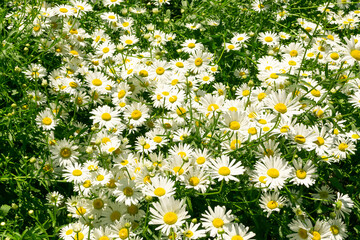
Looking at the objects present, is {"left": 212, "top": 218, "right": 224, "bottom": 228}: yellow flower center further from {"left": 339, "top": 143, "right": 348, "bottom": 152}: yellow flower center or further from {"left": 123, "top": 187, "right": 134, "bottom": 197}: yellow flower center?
{"left": 339, "top": 143, "right": 348, "bottom": 152}: yellow flower center

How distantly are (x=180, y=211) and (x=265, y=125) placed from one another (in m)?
0.91

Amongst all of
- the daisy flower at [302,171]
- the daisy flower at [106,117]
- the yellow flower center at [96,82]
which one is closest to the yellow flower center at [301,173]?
the daisy flower at [302,171]

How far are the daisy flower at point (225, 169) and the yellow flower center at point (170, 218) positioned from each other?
39 centimetres

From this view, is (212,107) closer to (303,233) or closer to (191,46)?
(191,46)

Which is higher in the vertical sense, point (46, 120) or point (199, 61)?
point (199, 61)

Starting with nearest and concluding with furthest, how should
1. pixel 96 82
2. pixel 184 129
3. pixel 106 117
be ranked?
pixel 184 129, pixel 106 117, pixel 96 82

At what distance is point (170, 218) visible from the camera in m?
2.12

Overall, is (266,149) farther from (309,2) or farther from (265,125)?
(309,2)

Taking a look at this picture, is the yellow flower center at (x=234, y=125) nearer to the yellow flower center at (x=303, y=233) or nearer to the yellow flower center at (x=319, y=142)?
the yellow flower center at (x=319, y=142)

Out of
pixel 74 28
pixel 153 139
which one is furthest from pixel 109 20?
pixel 153 139

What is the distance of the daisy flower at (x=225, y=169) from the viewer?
7.63ft

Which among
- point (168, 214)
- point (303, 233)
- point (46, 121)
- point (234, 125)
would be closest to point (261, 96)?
point (234, 125)

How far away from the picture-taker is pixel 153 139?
288cm

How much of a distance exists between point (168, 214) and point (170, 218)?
0.03 meters
